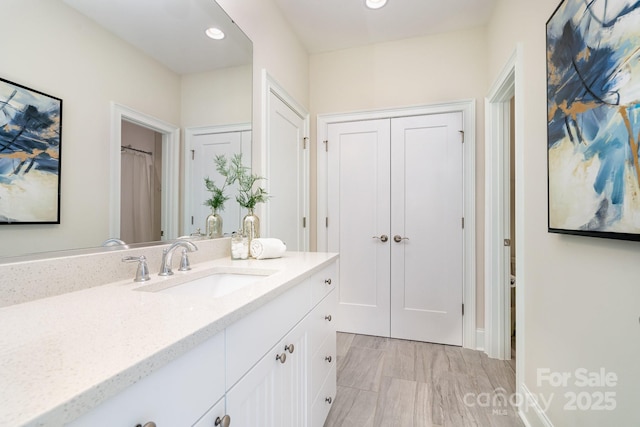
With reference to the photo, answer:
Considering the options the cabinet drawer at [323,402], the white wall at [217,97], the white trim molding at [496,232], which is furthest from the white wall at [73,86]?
the white trim molding at [496,232]

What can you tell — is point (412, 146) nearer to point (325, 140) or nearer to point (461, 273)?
point (325, 140)

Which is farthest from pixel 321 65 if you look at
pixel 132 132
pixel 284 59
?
pixel 132 132

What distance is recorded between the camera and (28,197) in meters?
0.81

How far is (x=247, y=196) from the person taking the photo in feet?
5.81

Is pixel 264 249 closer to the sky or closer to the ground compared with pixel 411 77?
closer to the ground

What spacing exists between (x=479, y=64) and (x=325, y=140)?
1495 mm

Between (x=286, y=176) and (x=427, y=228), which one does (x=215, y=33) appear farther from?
(x=427, y=228)

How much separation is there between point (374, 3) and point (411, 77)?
2.35ft

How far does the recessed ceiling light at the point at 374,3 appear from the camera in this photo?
7.05ft

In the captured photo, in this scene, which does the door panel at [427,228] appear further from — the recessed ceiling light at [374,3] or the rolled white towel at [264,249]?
the rolled white towel at [264,249]

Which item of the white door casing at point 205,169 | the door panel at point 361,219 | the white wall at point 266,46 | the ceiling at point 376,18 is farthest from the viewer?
the door panel at point 361,219

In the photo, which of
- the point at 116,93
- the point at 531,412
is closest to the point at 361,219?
the point at 531,412

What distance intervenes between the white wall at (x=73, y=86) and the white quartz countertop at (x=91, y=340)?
202 millimetres

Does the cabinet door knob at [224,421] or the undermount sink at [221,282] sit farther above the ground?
the undermount sink at [221,282]
